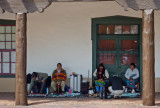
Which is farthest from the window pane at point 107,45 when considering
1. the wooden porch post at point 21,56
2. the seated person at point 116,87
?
the wooden porch post at point 21,56

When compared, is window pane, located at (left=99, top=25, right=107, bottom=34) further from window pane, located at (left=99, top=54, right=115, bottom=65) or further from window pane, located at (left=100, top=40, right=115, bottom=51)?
window pane, located at (left=99, top=54, right=115, bottom=65)

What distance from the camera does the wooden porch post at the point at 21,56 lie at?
34.0 feet

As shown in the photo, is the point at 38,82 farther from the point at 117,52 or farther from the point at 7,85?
the point at 117,52

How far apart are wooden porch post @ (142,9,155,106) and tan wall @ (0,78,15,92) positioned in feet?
16.8

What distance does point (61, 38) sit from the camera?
43.4 ft

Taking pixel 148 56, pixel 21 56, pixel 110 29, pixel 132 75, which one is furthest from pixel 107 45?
pixel 21 56

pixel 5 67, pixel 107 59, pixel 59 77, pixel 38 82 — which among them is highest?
pixel 107 59

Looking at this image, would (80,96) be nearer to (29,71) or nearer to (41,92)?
(41,92)

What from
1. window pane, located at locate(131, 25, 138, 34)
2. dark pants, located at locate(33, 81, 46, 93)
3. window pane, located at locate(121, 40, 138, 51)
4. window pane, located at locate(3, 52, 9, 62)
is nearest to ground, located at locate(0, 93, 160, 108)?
dark pants, located at locate(33, 81, 46, 93)

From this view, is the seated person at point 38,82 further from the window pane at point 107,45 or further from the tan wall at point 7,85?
the window pane at point 107,45

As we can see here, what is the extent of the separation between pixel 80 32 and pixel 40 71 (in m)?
1.98

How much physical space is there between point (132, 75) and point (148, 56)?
8.96 feet

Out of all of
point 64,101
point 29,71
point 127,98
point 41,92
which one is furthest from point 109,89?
point 29,71

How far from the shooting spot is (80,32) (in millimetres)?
13203
